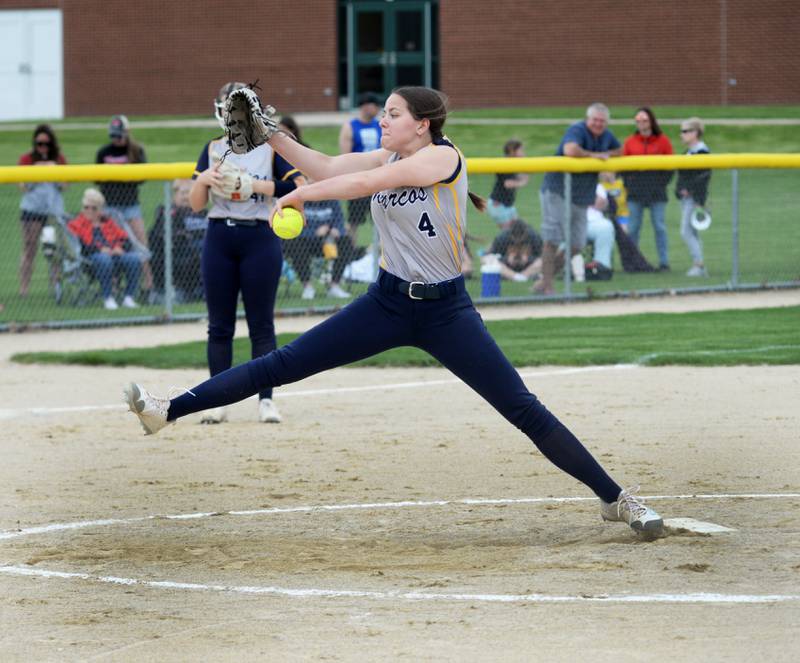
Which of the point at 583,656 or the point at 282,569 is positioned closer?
the point at 583,656

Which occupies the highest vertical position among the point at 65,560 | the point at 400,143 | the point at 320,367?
the point at 400,143

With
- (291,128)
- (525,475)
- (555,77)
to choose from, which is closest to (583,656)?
(525,475)

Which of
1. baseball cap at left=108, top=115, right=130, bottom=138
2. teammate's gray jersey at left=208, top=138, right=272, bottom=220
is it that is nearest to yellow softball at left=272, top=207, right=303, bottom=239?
teammate's gray jersey at left=208, top=138, right=272, bottom=220

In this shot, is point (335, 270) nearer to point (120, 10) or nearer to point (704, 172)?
point (704, 172)

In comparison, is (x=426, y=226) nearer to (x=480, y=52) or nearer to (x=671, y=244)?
(x=671, y=244)

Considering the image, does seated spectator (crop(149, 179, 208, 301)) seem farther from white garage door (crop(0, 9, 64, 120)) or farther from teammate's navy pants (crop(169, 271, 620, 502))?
white garage door (crop(0, 9, 64, 120))

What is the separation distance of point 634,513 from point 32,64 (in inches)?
1518

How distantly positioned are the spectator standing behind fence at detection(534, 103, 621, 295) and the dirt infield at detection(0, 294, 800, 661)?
4907mm

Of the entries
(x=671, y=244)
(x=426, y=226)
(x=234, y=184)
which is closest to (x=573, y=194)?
(x=671, y=244)

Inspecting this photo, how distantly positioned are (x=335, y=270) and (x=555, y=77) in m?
23.9

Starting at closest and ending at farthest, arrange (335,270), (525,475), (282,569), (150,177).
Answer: (282,569), (525,475), (150,177), (335,270)

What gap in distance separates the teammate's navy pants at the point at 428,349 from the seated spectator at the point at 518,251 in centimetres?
990

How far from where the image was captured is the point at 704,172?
1711 centimetres

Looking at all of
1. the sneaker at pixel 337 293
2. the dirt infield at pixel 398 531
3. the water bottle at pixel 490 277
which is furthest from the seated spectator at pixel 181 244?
the dirt infield at pixel 398 531
